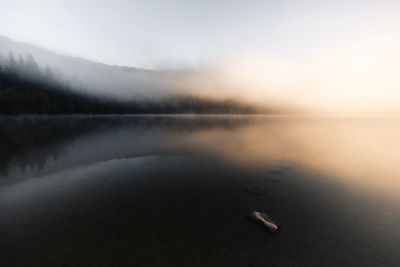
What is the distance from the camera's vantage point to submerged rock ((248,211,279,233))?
14.9 meters

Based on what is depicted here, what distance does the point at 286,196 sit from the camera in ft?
71.1

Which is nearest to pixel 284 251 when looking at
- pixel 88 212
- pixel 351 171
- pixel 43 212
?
pixel 88 212

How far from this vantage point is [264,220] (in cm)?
1579

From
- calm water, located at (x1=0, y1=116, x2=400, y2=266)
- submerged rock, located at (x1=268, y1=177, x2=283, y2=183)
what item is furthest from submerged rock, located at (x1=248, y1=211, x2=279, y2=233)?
submerged rock, located at (x1=268, y1=177, x2=283, y2=183)

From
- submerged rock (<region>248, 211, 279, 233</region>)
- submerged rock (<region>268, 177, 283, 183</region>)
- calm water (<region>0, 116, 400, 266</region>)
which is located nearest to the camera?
calm water (<region>0, 116, 400, 266</region>)

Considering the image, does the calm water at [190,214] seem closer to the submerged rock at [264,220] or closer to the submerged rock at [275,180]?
the submerged rock at [275,180]

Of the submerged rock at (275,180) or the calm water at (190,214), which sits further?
the submerged rock at (275,180)

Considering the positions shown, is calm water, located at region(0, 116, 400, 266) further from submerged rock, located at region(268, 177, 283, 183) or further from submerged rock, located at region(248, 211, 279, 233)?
submerged rock, located at region(248, 211, 279, 233)

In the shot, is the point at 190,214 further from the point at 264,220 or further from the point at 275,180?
the point at 275,180

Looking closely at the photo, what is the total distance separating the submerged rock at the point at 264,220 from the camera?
14875 millimetres

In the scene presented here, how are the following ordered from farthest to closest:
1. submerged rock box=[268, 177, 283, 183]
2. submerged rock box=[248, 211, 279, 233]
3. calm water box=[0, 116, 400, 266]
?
submerged rock box=[268, 177, 283, 183] < submerged rock box=[248, 211, 279, 233] < calm water box=[0, 116, 400, 266]

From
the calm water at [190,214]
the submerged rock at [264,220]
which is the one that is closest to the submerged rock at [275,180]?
the calm water at [190,214]

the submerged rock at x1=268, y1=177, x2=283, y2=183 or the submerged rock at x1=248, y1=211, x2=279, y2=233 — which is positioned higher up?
the submerged rock at x1=248, y1=211, x2=279, y2=233

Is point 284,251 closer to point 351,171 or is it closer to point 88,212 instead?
point 88,212
